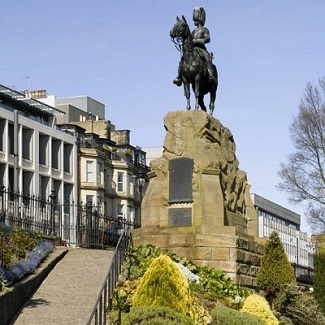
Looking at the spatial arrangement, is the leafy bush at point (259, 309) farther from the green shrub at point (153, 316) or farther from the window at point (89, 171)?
the window at point (89, 171)

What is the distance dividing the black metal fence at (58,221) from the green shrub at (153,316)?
10.8 m

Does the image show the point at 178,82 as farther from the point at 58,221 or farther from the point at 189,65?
the point at 58,221

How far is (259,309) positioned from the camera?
2081cm

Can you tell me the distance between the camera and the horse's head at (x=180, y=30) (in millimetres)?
26625

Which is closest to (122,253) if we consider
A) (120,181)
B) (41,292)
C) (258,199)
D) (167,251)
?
(167,251)

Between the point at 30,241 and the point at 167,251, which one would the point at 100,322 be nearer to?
the point at 30,241

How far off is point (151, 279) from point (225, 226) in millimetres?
8016

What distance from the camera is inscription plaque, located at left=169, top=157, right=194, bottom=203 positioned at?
85.0ft

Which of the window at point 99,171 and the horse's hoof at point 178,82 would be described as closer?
the horse's hoof at point 178,82

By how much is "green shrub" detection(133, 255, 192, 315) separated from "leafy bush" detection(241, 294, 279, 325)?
3.54 metres

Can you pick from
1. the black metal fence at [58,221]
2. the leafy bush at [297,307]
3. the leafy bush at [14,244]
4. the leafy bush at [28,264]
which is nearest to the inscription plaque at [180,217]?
the black metal fence at [58,221]

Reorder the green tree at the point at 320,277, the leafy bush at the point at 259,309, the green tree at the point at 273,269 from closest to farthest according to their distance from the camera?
the leafy bush at the point at 259,309 < the green tree at the point at 273,269 < the green tree at the point at 320,277

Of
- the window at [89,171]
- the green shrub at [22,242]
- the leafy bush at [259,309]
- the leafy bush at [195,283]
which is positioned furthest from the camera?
the window at [89,171]

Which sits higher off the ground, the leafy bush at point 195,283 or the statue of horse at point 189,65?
the statue of horse at point 189,65
